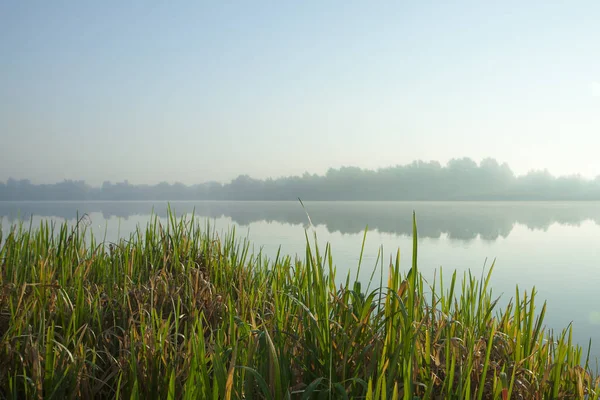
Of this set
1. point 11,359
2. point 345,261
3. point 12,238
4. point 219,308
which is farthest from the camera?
point 345,261

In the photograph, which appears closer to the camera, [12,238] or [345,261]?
[12,238]

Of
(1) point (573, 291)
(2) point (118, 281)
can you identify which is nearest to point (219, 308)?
(2) point (118, 281)

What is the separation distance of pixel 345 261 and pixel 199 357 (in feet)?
42.5

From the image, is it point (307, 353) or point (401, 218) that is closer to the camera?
point (307, 353)

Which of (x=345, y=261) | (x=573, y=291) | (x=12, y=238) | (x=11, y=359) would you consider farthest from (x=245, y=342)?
(x=345, y=261)

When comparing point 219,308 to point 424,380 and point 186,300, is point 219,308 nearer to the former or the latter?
point 186,300

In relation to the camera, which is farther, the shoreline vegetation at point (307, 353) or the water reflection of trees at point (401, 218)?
the water reflection of trees at point (401, 218)

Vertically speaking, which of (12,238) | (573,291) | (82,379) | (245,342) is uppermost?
(12,238)

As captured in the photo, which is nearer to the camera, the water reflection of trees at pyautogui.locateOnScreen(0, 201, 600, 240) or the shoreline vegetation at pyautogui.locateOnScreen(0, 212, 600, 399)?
the shoreline vegetation at pyautogui.locateOnScreen(0, 212, 600, 399)

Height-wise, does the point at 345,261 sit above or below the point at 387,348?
below

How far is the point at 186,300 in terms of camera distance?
13.0ft

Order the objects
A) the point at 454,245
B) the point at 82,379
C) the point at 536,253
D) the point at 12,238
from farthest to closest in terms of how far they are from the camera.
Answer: the point at 454,245, the point at 536,253, the point at 12,238, the point at 82,379

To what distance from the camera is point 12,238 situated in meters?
4.82

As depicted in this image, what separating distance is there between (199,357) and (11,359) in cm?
134
